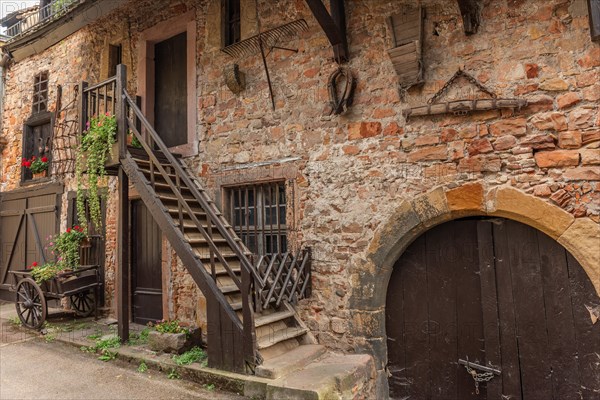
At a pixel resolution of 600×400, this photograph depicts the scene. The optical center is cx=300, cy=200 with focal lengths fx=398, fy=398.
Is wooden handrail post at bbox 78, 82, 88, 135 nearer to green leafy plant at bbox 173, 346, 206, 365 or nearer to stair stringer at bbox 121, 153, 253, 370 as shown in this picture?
stair stringer at bbox 121, 153, 253, 370

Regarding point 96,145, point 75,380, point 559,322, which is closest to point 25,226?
point 96,145

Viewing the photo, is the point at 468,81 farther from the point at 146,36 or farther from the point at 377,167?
the point at 146,36

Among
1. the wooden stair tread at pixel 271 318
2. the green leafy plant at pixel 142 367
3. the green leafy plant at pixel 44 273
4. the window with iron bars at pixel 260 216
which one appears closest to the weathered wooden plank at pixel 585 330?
the wooden stair tread at pixel 271 318

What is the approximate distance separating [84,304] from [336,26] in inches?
255

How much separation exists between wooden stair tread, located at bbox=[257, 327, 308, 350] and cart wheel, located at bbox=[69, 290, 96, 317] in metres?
4.32

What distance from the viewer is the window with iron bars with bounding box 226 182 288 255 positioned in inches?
210

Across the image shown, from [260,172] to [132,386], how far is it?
292 cm

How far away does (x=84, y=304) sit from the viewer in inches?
287

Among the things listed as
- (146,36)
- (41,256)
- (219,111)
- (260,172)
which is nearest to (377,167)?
(260,172)

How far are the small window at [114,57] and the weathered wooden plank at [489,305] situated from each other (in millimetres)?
6984

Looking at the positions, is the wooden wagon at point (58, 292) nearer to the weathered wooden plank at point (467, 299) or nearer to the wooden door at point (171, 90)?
the wooden door at point (171, 90)

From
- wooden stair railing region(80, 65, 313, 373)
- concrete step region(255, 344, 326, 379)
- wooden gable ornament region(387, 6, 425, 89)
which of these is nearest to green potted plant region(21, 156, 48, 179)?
wooden stair railing region(80, 65, 313, 373)

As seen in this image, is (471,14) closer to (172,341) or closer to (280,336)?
(280,336)

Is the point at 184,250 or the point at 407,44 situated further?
the point at 184,250
